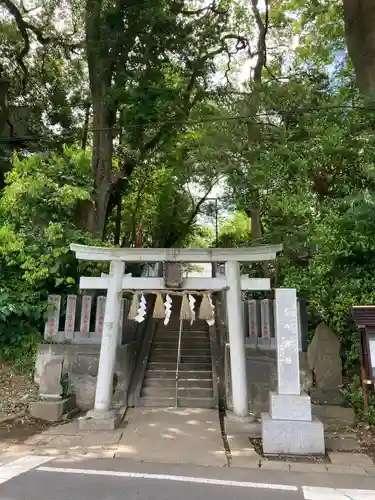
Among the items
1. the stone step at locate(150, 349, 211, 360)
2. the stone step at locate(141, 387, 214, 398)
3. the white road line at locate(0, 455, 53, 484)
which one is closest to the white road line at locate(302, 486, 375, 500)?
the white road line at locate(0, 455, 53, 484)

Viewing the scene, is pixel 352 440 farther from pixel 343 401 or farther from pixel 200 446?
pixel 200 446

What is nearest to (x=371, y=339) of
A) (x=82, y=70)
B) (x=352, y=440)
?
(x=352, y=440)

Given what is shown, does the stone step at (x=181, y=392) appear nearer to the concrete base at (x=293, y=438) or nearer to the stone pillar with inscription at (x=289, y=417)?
the stone pillar with inscription at (x=289, y=417)

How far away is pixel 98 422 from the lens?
766 centimetres

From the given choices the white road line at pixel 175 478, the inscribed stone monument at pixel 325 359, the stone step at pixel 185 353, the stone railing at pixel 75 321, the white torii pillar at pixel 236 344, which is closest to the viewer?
the white road line at pixel 175 478

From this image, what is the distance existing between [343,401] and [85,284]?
596cm

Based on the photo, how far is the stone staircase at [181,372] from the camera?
9547mm

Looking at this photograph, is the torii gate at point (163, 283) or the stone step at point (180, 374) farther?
the stone step at point (180, 374)

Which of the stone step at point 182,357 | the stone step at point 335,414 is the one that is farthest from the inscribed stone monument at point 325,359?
the stone step at point 182,357

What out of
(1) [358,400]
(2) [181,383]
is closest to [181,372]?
(2) [181,383]

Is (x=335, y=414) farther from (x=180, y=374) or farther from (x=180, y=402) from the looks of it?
(x=180, y=374)

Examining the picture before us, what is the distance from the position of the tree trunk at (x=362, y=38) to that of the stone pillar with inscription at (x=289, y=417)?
656 cm

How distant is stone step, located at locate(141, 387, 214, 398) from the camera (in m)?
9.77

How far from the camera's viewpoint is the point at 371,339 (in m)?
7.31
